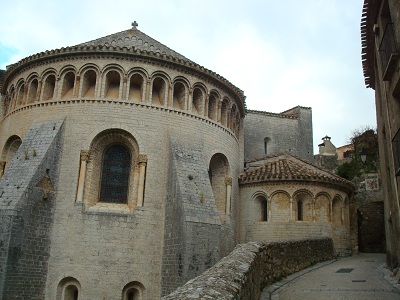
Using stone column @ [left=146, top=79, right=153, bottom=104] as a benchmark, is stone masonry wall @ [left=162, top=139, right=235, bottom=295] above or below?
below

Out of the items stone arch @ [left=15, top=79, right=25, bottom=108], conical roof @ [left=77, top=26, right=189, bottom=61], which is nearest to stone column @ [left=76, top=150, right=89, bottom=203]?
stone arch @ [left=15, top=79, right=25, bottom=108]

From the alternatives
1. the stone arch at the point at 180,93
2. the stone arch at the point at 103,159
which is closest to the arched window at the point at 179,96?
the stone arch at the point at 180,93

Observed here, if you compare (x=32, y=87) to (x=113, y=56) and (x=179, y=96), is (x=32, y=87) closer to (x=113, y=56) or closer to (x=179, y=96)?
(x=113, y=56)

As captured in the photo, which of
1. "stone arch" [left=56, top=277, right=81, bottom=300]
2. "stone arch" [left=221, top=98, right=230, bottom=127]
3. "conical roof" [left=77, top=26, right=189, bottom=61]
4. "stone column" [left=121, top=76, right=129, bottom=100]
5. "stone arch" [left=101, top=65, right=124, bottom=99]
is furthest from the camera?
"stone arch" [left=221, top=98, right=230, bottom=127]

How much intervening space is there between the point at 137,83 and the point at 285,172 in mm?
8382

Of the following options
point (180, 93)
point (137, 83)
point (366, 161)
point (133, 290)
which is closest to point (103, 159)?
point (137, 83)

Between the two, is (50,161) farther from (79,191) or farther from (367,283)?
(367,283)

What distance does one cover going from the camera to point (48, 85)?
679 inches

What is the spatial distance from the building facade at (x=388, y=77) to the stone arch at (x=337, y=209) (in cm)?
700

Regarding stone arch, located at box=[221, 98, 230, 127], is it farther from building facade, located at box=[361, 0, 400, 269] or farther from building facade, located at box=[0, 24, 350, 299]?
building facade, located at box=[361, 0, 400, 269]

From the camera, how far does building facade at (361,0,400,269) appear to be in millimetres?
10141

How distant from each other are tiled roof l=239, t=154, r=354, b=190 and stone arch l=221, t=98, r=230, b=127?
325cm

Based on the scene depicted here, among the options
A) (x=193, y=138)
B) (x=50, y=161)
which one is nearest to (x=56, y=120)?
(x=50, y=161)

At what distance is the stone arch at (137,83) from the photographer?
16.6m
